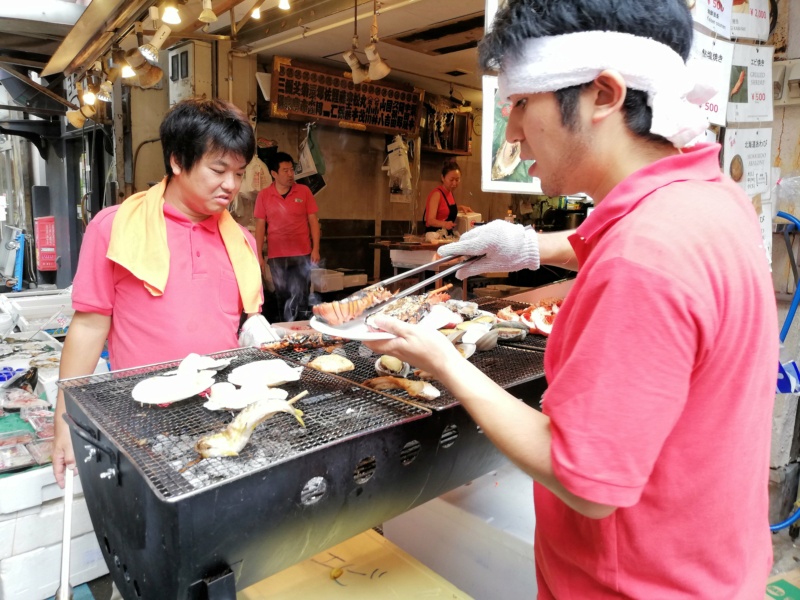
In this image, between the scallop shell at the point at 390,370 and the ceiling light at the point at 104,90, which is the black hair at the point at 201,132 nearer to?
the scallop shell at the point at 390,370

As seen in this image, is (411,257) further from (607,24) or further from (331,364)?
(607,24)

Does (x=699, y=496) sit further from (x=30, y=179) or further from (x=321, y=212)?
(x=30, y=179)

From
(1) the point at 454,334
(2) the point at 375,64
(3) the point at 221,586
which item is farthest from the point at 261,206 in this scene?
(3) the point at 221,586

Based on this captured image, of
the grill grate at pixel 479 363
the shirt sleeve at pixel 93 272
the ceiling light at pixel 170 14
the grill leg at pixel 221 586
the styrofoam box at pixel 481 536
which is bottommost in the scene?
the styrofoam box at pixel 481 536

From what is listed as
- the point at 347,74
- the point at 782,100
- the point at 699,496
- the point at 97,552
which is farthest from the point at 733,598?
the point at 347,74

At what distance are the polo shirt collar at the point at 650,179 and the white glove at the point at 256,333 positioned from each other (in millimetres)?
1771

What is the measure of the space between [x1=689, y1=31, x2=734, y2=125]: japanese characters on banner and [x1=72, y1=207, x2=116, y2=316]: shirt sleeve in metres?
2.92

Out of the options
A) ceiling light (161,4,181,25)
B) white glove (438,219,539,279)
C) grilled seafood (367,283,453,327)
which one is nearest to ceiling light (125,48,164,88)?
ceiling light (161,4,181,25)

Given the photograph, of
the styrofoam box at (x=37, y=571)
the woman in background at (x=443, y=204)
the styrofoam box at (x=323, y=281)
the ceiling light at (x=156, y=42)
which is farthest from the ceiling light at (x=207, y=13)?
the woman in background at (x=443, y=204)

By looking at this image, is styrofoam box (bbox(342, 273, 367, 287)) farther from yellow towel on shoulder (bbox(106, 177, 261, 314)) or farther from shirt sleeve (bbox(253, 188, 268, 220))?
yellow towel on shoulder (bbox(106, 177, 261, 314))

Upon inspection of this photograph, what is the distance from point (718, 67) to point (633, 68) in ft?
7.49

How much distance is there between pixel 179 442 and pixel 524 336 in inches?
69.4

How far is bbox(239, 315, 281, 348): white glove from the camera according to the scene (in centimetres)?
253

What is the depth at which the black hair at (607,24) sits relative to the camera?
42.2 inches
